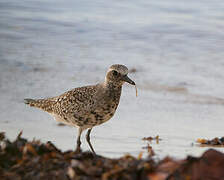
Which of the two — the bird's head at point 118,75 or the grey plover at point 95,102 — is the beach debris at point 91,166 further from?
the bird's head at point 118,75

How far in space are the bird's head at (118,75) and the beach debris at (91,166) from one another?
179 cm

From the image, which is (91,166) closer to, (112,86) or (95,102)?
(95,102)

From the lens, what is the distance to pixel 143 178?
9.93 ft

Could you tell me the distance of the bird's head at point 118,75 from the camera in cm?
524

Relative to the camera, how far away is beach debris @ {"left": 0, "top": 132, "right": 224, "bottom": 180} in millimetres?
2910

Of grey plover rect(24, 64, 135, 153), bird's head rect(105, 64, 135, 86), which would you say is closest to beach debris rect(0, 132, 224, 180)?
grey plover rect(24, 64, 135, 153)

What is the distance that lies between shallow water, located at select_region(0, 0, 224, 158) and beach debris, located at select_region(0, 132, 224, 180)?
1.68 m

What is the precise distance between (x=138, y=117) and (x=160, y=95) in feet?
3.35

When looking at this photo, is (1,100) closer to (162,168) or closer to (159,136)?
(159,136)

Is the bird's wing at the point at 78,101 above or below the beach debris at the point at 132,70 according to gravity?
above

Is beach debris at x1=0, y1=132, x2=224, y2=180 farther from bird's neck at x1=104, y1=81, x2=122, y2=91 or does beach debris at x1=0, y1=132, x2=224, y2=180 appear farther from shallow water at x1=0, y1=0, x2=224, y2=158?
bird's neck at x1=104, y1=81, x2=122, y2=91

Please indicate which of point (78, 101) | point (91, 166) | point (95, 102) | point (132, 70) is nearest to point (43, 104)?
point (78, 101)

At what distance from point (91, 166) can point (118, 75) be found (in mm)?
2203

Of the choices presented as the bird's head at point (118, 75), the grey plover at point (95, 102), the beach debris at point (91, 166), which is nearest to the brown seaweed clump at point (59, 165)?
the beach debris at point (91, 166)
